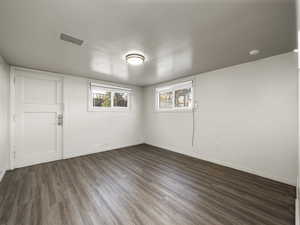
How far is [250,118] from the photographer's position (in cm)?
263

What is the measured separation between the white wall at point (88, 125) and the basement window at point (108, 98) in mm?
150

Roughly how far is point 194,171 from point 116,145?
265cm

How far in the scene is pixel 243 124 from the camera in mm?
2727

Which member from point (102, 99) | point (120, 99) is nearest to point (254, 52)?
point (120, 99)

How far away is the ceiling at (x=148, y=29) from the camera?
1255mm

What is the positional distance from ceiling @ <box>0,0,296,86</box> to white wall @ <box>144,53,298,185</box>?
0.42 meters

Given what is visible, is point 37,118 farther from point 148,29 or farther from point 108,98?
point 148,29

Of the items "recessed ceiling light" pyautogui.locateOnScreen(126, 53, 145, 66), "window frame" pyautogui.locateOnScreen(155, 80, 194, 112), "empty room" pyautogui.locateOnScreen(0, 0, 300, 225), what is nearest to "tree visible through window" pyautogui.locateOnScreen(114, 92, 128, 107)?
"empty room" pyautogui.locateOnScreen(0, 0, 300, 225)

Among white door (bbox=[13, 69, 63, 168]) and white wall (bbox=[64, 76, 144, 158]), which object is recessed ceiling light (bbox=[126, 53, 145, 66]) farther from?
white door (bbox=[13, 69, 63, 168])

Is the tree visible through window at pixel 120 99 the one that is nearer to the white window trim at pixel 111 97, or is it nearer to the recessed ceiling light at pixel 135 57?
the white window trim at pixel 111 97

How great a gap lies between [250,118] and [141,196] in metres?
2.51

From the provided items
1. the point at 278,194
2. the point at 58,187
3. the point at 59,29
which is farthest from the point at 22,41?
the point at 278,194

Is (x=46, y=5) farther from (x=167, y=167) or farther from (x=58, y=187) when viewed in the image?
(x=167, y=167)

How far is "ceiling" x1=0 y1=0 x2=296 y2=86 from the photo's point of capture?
1255 mm
